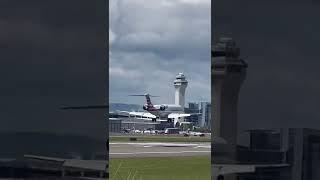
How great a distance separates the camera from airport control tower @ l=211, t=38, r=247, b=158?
5633 mm

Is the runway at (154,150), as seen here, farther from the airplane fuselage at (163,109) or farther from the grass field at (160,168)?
the airplane fuselage at (163,109)

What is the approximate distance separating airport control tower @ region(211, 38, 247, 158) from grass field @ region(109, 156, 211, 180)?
27.2 ft

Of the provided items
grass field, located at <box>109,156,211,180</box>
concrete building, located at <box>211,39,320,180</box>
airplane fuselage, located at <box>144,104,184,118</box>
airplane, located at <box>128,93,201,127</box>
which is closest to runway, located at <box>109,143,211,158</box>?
grass field, located at <box>109,156,211,180</box>

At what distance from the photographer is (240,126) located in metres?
5.63

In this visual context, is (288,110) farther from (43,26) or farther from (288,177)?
(43,26)

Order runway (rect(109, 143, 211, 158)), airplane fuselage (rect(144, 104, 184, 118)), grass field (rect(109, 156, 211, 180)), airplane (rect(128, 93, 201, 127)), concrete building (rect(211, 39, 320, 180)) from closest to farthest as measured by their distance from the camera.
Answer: concrete building (rect(211, 39, 320, 180)), grass field (rect(109, 156, 211, 180)), runway (rect(109, 143, 211, 158)), airplane (rect(128, 93, 201, 127)), airplane fuselage (rect(144, 104, 184, 118))

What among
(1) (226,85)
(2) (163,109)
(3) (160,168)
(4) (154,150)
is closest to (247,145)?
(1) (226,85)

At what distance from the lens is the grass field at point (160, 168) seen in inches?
603

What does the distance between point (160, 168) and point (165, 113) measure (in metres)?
23.8

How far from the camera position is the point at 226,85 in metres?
5.74

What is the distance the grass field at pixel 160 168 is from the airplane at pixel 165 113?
1363cm

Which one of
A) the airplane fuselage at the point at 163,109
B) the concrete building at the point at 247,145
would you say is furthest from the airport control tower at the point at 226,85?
the airplane fuselage at the point at 163,109

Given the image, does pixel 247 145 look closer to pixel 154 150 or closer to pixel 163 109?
pixel 154 150

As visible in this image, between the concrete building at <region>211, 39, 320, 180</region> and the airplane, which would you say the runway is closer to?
the airplane
